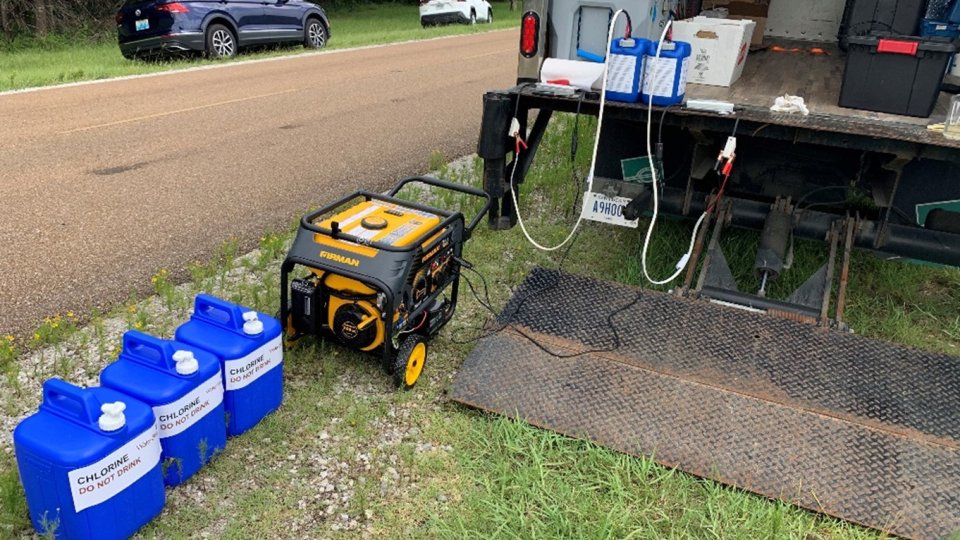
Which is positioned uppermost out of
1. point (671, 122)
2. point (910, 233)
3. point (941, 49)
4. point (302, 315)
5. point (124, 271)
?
point (941, 49)

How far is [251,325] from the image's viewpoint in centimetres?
302

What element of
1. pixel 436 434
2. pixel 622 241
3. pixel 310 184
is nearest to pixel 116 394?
pixel 436 434

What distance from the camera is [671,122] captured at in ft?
12.3

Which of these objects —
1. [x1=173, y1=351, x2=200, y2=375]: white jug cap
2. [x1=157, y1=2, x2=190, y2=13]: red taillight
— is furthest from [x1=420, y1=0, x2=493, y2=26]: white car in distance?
[x1=173, y1=351, x2=200, y2=375]: white jug cap

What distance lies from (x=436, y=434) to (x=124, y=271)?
269cm

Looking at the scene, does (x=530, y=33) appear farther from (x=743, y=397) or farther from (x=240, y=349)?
(x=240, y=349)

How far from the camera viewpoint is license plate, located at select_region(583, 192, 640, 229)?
4.22 meters

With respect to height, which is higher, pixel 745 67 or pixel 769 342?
pixel 745 67

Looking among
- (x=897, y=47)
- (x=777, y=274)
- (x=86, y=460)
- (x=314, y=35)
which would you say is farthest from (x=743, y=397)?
(x=314, y=35)

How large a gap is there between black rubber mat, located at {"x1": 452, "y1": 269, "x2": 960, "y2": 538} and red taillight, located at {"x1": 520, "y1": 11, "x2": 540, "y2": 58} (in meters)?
1.64

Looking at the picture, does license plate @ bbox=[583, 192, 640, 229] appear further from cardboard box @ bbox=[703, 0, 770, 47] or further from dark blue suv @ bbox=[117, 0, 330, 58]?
dark blue suv @ bbox=[117, 0, 330, 58]

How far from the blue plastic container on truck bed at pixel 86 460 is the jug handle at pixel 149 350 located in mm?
220

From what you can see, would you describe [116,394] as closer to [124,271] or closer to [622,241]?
[124,271]

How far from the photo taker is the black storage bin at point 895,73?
12.3 feet
